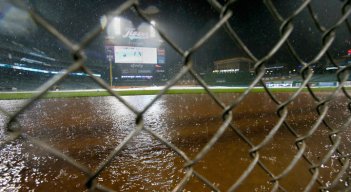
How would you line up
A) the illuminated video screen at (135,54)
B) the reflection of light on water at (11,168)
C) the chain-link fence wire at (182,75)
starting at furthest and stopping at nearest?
the illuminated video screen at (135,54) < the reflection of light on water at (11,168) < the chain-link fence wire at (182,75)

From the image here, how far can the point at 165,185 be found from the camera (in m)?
2.27

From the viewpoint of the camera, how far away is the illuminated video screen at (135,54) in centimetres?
3378

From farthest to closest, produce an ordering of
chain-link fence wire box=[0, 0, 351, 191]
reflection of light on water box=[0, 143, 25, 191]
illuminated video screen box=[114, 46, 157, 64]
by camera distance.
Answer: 1. illuminated video screen box=[114, 46, 157, 64]
2. reflection of light on water box=[0, 143, 25, 191]
3. chain-link fence wire box=[0, 0, 351, 191]

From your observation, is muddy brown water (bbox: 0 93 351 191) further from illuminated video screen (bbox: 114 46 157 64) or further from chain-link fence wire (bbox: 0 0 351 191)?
illuminated video screen (bbox: 114 46 157 64)

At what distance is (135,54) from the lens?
35125mm

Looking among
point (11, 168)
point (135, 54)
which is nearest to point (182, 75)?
point (11, 168)

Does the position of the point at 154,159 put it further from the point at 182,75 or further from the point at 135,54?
the point at 135,54

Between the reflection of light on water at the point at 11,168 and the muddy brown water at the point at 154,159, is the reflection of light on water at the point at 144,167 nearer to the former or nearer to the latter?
Result: the muddy brown water at the point at 154,159

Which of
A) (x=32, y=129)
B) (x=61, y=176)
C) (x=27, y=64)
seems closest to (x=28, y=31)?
(x=27, y=64)

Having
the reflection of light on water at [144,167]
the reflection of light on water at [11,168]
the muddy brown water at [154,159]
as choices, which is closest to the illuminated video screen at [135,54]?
the muddy brown water at [154,159]

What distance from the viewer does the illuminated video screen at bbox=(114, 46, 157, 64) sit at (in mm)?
33781

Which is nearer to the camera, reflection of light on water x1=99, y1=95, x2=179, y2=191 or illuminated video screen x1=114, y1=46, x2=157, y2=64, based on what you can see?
reflection of light on water x1=99, y1=95, x2=179, y2=191

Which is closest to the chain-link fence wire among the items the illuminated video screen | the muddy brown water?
the muddy brown water

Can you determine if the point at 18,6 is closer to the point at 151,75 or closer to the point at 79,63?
the point at 79,63
